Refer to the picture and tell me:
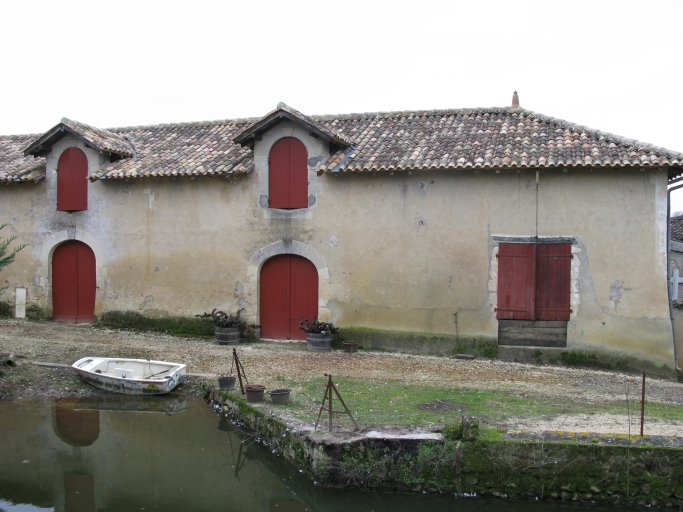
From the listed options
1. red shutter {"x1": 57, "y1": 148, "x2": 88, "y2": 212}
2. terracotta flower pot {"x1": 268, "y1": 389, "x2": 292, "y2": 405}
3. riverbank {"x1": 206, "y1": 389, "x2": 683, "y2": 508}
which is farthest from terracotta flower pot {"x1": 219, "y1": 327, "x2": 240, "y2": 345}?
riverbank {"x1": 206, "y1": 389, "x2": 683, "y2": 508}

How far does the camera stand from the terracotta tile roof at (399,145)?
12656mm

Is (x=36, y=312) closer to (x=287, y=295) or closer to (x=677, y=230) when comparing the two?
(x=287, y=295)

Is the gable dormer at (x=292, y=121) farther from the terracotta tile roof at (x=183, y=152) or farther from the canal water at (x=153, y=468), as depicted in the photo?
the canal water at (x=153, y=468)

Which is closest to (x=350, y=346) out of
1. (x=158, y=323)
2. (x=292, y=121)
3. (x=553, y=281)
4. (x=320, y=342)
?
(x=320, y=342)

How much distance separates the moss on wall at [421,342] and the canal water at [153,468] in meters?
4.50

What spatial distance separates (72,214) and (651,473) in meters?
13.7

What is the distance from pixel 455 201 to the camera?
43.9 ft

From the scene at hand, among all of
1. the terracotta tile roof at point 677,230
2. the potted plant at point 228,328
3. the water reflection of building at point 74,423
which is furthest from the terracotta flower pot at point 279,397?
the terracotta tile roof at point 677,230

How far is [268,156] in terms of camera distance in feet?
47.6

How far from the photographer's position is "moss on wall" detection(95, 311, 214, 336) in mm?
14945

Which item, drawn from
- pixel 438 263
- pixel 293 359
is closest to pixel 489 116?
pixel 438 263

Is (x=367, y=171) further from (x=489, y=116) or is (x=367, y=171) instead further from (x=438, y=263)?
(x=489, y=116)

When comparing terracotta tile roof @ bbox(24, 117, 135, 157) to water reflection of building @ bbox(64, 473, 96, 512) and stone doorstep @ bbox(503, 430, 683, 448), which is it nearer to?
water reflection of building @ bbox(64, 473, 96, 512)

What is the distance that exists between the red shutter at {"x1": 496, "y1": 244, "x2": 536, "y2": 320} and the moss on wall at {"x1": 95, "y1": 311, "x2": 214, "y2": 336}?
6.42m
